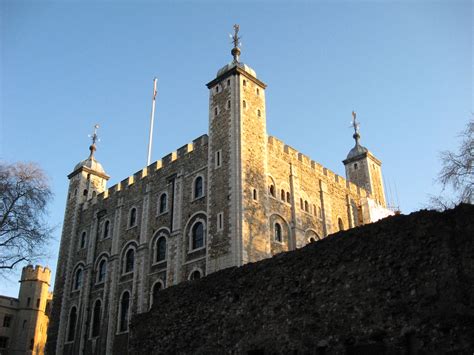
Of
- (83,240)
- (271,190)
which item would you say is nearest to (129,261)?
(83,240)

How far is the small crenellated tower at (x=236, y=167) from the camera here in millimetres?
24516

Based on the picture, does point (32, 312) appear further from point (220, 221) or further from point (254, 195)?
point (254, 195)

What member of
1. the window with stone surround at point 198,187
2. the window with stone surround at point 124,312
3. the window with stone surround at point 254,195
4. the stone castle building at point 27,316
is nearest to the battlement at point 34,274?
the stone castle building at point 27,316

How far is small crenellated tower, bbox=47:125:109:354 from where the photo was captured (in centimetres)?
3494

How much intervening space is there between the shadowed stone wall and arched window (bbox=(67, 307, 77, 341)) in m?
19.8

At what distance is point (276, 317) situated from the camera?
44.1ft

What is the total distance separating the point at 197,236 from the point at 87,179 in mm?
16749

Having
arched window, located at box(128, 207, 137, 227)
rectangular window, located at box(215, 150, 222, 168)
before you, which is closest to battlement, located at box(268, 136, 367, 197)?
rectangular window, located at box(215, 150, 222, 168)

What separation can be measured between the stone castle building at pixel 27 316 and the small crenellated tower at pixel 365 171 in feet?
110

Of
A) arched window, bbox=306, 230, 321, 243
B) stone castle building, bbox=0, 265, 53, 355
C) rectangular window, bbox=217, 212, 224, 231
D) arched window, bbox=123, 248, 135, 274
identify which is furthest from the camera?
stone castle building, bbox=0, 265, 53, 355

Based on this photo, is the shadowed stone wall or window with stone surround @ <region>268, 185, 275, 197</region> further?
window with stone surround @ <region>268, 185, 275, 197</region>

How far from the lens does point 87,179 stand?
4056cm

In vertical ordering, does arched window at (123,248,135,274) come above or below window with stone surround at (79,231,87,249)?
below

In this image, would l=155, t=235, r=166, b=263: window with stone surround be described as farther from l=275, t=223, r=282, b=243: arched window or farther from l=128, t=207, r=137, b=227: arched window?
l=275, t=223, r=282, b=243: arched window
